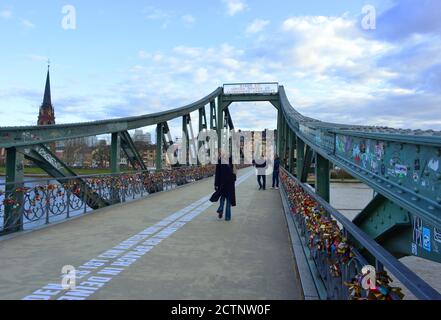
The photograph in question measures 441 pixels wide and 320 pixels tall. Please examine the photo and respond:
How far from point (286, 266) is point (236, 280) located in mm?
862

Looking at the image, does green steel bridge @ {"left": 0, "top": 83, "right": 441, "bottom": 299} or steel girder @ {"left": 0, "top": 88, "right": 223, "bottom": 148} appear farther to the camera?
steel girder @ {"left": 0, "top": 88, "right": 223, "bottom": 148}

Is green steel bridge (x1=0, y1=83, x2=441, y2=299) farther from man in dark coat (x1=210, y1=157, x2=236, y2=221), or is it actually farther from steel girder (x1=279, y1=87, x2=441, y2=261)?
man in dark coat (x1=210, y1=157, x2=236, y2=221)

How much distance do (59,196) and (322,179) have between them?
518 centimetres

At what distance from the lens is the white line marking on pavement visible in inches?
138

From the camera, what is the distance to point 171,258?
4.84m

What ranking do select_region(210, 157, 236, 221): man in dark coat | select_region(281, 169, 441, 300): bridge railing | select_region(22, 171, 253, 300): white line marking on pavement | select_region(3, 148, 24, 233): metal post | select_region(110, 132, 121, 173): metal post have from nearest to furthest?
1. select_region(281, 169, 441, 300): bridge railing
2. select_region(22, 171, 253, 300): white line marking on pavement
3. select_region(3, 148, 24, 233): metal post
4. select_region(210, 157, 236, 221): man in dark coat
5. select_region(110, 132, 121, 173): metal post

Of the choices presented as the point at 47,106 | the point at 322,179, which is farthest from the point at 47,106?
the point at 322,179

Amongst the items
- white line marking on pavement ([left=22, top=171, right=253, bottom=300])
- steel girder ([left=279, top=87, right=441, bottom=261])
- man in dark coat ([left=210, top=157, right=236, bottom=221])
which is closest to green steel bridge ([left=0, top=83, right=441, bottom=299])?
steel girder ([left=279, top=87, right=441, bottom=261])

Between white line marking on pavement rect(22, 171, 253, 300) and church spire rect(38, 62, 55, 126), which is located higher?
church spire rect(38, 62, 55, 126)

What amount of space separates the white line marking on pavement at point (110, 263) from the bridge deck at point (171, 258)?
0.04 m

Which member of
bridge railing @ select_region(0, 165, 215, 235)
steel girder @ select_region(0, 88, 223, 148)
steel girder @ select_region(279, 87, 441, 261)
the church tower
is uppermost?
the church tower

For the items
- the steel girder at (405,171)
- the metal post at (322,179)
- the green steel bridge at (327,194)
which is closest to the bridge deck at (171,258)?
the green steel bridge at (327,194)
